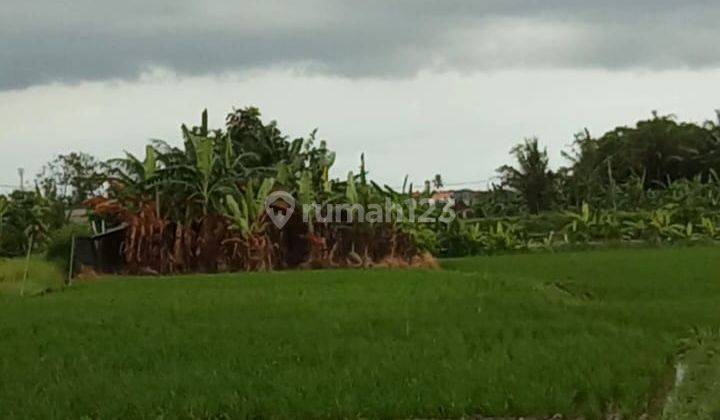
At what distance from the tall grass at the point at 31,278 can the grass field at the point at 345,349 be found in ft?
3.64

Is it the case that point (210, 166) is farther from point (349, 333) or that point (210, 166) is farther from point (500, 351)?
point (500, 351)

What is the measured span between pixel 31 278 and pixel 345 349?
33.4 feet

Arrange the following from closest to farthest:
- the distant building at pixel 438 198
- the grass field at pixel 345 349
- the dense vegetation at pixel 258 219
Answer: the grass field at pixel 345 349, the dense vegetation at pixel 258 219, the distant building at pixel 438 198

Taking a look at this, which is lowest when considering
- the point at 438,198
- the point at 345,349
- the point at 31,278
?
the point at 345,349

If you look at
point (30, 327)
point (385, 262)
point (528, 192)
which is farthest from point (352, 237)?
point (528, 192)

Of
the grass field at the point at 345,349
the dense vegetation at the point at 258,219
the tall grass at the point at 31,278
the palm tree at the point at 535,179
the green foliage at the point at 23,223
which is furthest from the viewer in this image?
the palm tree at the point at 535,179

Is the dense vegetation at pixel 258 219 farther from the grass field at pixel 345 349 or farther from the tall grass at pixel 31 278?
the grass field at pixel 345 349

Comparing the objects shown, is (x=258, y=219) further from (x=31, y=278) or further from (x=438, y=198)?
(x=438, y=198)

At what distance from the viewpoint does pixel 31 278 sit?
717 inches

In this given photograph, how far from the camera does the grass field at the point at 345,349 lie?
7562 mm

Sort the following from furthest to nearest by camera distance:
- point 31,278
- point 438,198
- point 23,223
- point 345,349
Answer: point 438,198 < point 23,223 < point 31,278 < point 345,349

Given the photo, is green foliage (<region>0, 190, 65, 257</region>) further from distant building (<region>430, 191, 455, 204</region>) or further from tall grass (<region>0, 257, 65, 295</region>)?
distant building (<region>430, 191, 455, 204</region>)

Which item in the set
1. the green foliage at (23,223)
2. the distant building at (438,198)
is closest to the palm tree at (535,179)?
the distant building at (438,198)

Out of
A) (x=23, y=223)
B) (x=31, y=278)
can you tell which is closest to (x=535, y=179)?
(x=23, y=223)
